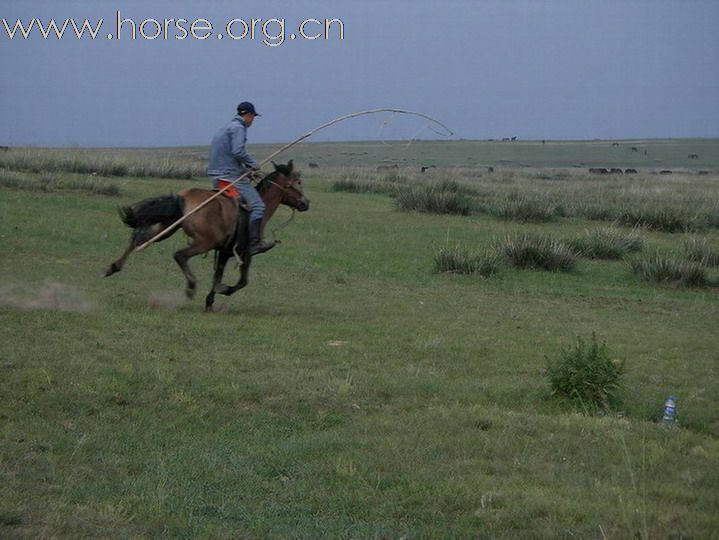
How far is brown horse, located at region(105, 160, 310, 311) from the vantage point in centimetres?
1295

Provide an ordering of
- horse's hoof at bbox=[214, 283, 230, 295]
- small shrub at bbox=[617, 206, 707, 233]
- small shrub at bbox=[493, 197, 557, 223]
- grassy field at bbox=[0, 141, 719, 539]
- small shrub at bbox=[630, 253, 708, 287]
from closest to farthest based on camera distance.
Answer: grassy field at bbox=[0, 141, 719, 539], horse's hoof at bbox=[214, 283, 230, 295], small shrub at bbox=[630, 253, 708, 287], small shrub at bbox=[617, 206, 707, 233], small shrub at bbox=[493, 197, 557, 223]

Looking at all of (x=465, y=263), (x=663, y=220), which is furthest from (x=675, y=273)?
(x=663, y=220)

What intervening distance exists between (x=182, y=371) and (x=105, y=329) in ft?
6.90

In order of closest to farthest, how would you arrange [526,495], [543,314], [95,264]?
[526,495]
[543,314]
[95,264]

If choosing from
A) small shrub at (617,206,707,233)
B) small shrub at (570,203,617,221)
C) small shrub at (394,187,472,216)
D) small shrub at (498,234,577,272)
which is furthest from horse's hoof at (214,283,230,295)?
small shrub at (570,203,617,221)

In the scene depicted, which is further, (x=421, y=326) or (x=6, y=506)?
(x=421, y=326)

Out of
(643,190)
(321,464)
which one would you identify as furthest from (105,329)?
(643,190)

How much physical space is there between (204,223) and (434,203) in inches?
700

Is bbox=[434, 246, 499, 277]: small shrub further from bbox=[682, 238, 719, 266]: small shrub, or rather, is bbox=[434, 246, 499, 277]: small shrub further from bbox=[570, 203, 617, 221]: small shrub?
bbox=[570, 203, 617, 221]: small shrub

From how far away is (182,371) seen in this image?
9.52 meters

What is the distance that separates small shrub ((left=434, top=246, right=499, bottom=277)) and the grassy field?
0.23 meters

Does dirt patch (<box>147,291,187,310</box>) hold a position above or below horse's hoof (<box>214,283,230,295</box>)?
below

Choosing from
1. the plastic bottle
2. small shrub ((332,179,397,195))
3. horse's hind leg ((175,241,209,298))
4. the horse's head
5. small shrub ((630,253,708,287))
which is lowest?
small shrub ((630,253,708,287))

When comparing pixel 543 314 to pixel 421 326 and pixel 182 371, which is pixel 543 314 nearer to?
pixel 421 326
